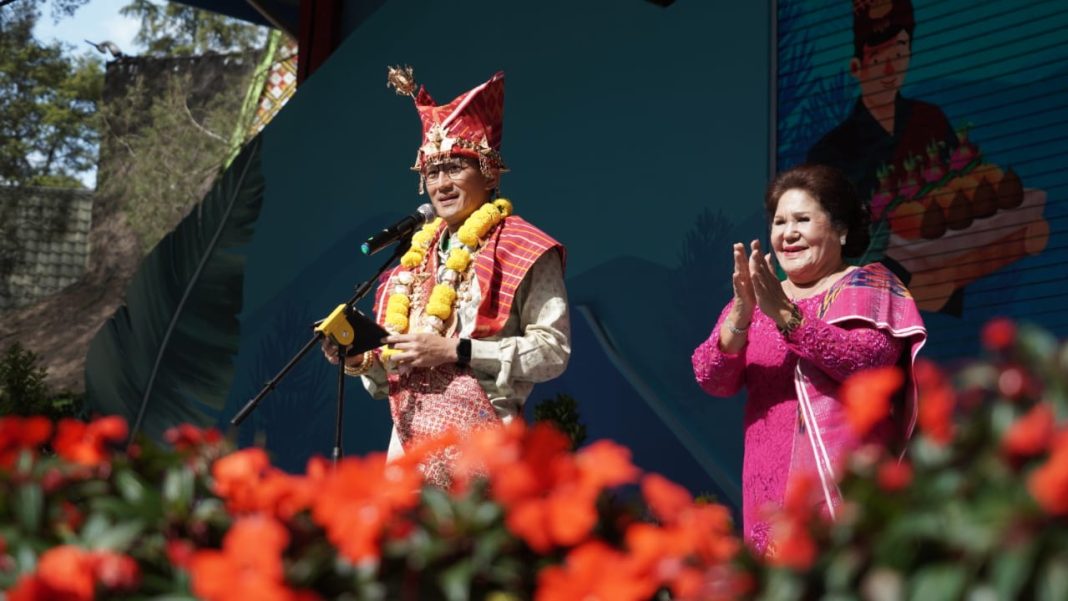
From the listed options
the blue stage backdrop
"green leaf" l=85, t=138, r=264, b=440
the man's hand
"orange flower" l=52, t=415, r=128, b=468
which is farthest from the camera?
"green leaf" l=85, t=138, r=264, b=440

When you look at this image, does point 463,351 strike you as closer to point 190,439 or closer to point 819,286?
point 819,286

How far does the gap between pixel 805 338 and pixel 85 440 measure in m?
1.71

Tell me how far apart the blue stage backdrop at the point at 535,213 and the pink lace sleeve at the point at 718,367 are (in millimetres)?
1438

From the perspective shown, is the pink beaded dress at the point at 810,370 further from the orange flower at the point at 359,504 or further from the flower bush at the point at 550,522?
the orange flower at the point at 359,504

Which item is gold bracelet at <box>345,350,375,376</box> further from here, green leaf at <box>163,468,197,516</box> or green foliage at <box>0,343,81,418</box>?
green foliage at <box>0,343,81,418</box>

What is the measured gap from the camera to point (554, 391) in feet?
16.0

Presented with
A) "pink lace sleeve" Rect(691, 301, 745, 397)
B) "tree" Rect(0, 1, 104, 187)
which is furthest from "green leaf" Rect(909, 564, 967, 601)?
"tree" Rect(0, 1, 104, 187)

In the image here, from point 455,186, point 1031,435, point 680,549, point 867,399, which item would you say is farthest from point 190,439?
point 455,186

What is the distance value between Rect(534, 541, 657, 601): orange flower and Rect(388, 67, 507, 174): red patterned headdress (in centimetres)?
243

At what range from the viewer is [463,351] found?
314 centimetres

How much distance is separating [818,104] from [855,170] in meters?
0.26

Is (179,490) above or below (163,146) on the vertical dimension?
below

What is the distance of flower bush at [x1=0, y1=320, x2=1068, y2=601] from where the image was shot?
2.98 ft

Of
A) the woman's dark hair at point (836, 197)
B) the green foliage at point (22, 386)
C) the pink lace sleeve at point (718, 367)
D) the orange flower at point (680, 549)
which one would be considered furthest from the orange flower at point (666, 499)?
the green foliage at point (22, 386)
